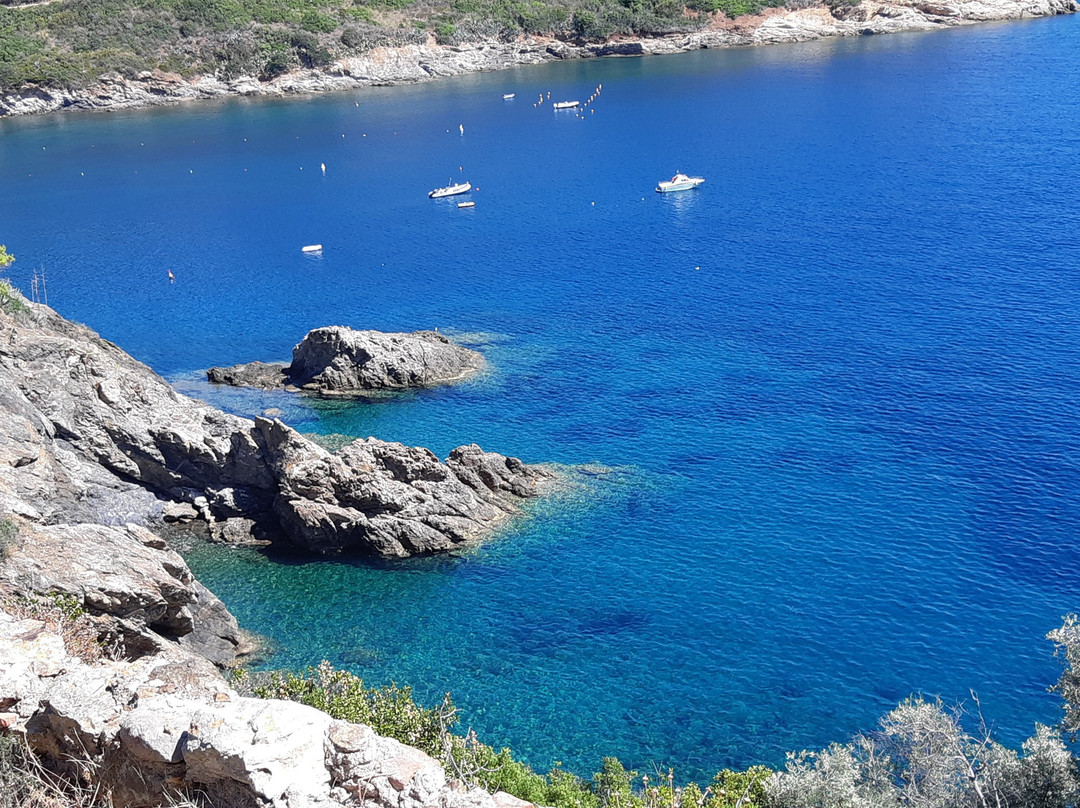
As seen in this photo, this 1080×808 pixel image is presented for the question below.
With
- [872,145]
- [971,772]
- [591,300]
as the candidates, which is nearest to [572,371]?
[591,300]

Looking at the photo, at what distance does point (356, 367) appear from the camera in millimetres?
72312

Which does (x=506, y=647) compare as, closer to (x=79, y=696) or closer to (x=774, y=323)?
(x=79, y=696)

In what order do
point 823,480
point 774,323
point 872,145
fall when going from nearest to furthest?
point 823,480 → point 774,323 → point 872,145

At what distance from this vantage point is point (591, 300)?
86.9m

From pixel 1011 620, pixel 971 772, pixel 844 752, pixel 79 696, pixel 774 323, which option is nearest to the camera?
pixel 79 696

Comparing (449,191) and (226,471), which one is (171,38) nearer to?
(449,191)

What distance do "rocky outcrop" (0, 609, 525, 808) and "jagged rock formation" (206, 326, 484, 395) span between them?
50065 millimetres

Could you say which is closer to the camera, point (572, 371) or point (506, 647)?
point (506, 647)

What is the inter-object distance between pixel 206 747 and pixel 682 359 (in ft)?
190

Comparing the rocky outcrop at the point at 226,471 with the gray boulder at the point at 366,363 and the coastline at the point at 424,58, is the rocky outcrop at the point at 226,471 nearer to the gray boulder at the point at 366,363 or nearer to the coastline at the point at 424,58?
the gray boulder at the point at 366,363

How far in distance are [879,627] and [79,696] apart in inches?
1338

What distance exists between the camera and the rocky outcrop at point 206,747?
1862cm

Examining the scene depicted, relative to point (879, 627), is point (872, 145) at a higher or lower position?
higher

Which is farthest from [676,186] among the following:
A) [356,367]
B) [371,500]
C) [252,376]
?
[371,500]
